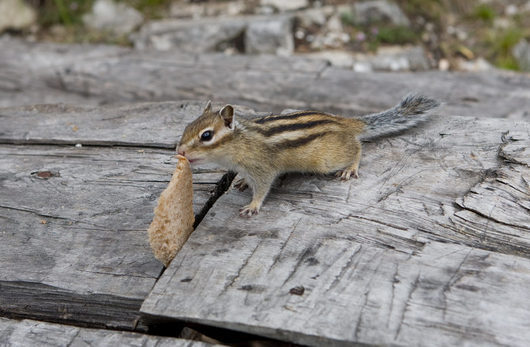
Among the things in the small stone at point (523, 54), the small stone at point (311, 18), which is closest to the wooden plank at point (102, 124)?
the small stone at point (311, 18)

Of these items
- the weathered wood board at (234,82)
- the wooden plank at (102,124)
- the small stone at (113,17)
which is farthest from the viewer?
the small stone at (113,17)

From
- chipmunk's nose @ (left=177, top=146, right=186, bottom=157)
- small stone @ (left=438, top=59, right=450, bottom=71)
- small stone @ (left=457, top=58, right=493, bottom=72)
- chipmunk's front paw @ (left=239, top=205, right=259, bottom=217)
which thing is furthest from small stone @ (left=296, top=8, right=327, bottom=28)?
chipmunk's front paw @ (left=239, top=205, right=259, bottom=217)

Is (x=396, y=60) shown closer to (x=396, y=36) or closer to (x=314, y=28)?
(x=396, y=36)

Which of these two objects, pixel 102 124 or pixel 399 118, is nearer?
pixel 399 118

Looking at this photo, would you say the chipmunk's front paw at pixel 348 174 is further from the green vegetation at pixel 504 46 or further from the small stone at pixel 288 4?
the green vegetation at pixel 504 46

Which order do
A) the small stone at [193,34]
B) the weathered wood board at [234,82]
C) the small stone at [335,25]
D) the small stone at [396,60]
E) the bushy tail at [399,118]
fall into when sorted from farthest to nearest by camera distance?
the small stone at [335,25] → the small stone at [193,34] → the small stone at [396,60] → the weathered wood board at [234,82] → the bushy tail at [399,118]

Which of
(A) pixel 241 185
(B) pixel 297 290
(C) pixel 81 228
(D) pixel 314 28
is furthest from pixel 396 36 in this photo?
(B) pixel 297 290
